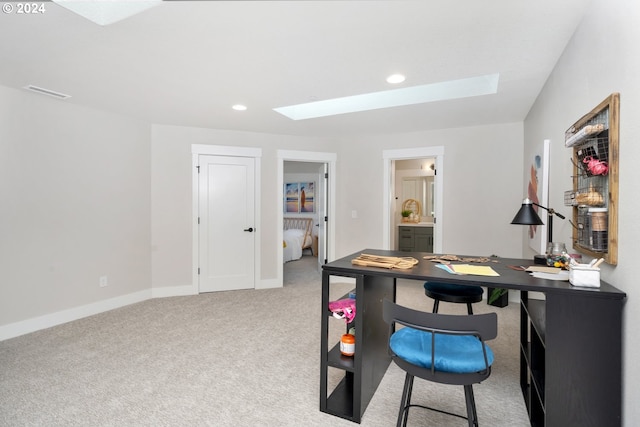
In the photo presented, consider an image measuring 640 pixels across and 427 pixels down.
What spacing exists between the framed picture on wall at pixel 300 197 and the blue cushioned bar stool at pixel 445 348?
6716mm

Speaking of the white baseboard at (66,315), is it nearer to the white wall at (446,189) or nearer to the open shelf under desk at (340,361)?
the white wall at (446,189)

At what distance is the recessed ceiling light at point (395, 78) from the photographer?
2753mm

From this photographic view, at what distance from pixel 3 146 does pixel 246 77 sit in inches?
92.8

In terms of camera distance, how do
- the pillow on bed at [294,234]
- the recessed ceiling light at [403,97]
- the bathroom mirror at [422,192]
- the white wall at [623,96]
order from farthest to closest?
1. the pillow on bed at [294,234]
2. the bathroom mirror at [422,192]
3. the recessed ceiling light at [403,97]
4. the white wall at [623,96]

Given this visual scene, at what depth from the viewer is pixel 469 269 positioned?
1853mm

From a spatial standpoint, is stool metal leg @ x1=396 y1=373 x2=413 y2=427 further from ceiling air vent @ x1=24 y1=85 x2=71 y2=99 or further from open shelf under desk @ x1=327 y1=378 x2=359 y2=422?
ceiling air vent @ x1=24 y1=85 x2=71 y2=99

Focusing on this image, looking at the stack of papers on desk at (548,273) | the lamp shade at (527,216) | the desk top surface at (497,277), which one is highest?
the lamp shade at (527,216)

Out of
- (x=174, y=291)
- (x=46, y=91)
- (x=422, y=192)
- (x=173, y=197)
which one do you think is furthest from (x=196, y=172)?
(x=422, y=192)

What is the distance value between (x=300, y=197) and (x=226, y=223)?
12.6 ft

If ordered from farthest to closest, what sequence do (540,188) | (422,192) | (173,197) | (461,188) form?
(422,192) < (461,188) < (173,197) < (540,188)

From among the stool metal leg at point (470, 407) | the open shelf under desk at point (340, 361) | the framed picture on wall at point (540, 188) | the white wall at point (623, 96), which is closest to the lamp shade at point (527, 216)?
the white wall at point (623, 96)

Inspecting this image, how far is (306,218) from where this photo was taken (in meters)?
8.32

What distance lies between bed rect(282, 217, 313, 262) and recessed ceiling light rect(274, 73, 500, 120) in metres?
2.89

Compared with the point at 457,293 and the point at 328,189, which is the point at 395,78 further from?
the point at 328,189
